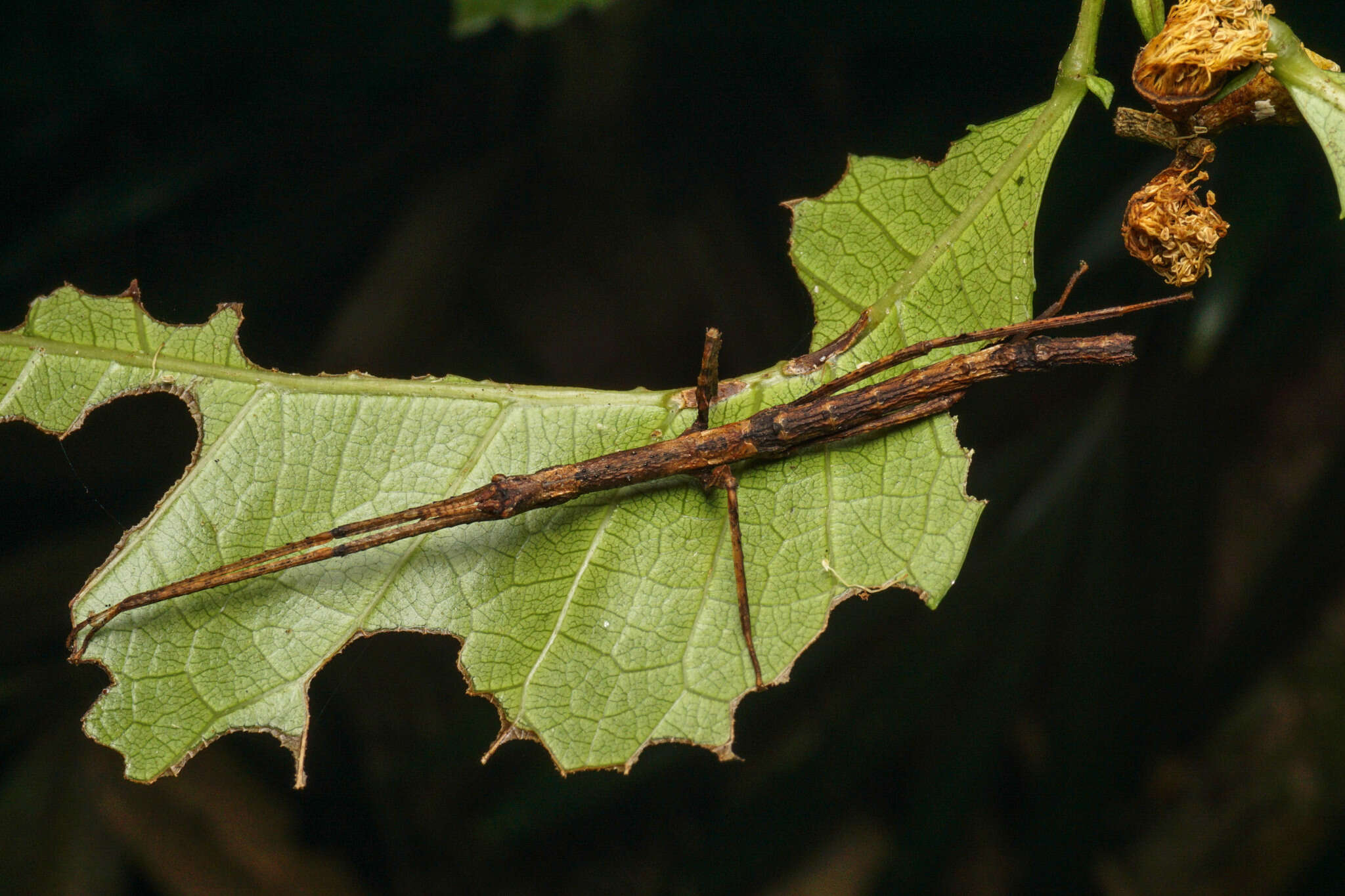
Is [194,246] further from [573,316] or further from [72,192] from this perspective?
[573,316]

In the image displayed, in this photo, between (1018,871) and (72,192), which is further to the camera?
(1018,871)

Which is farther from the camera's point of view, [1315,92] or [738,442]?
[738,442]

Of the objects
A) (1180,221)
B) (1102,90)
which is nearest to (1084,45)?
(1102,90)

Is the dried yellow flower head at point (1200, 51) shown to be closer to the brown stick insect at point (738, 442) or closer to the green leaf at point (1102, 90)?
the green leaf at point (1102, 90)

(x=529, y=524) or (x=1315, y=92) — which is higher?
(x=1315, y=92)

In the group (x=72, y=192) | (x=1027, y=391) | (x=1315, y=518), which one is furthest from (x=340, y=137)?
(x=1315, y=518)

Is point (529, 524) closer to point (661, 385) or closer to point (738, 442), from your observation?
point (738, 442)

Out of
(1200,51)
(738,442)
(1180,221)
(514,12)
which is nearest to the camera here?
(1200,51)
